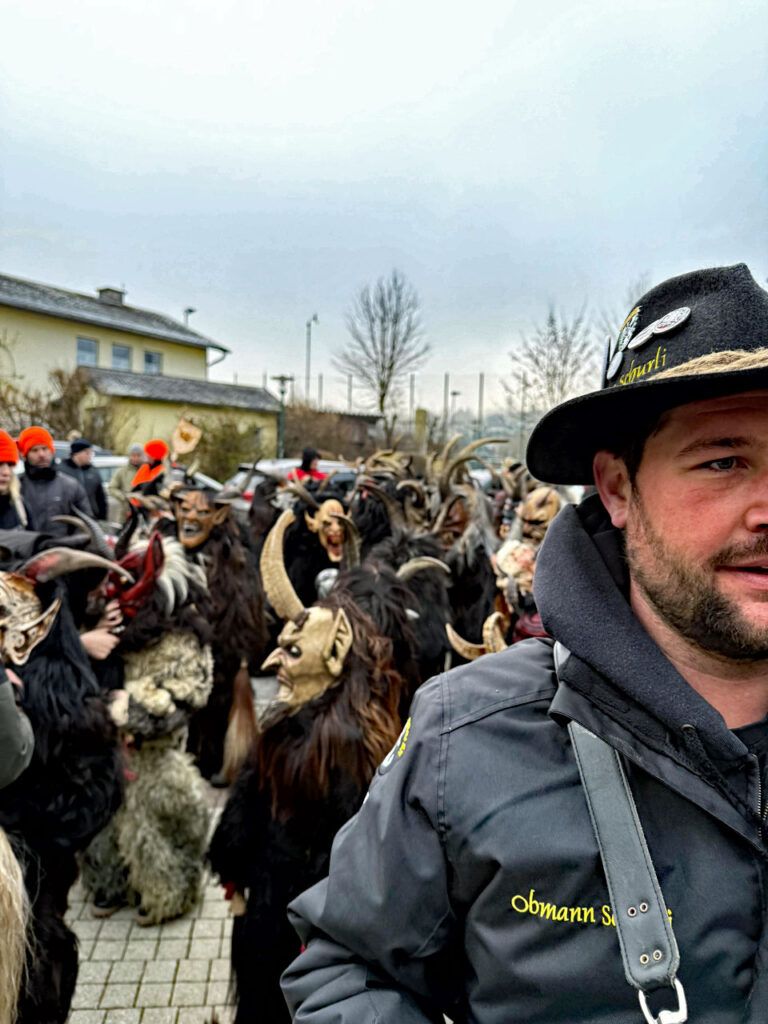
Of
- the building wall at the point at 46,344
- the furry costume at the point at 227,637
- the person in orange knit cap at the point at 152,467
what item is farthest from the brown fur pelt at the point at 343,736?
the building wall at the point at 46,344

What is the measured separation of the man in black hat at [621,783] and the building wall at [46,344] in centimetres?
2711

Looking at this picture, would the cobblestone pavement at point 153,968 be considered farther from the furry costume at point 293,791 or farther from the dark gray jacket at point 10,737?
the dark gray jacket at point 10,737

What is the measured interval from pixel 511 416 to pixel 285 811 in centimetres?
1867

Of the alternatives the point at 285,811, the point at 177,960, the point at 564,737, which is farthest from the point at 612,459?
the point at 177,960

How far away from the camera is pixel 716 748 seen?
117cm

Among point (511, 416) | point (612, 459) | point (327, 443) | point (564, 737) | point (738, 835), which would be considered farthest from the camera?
point (327, 443)

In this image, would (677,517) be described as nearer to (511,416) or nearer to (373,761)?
(373,761)

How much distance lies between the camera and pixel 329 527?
5.68 meters

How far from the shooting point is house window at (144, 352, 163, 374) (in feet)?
117

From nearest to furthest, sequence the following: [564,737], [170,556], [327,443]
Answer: [564,737] < [170,556] < [327,443]

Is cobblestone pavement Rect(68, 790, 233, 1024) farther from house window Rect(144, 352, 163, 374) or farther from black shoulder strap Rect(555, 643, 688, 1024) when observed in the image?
house window Rect(144, 352, 163, 374)

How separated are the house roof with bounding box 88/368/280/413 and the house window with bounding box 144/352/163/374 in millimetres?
2512

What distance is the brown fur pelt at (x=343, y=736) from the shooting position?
8.70 ft

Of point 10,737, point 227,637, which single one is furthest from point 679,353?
point 227,637
